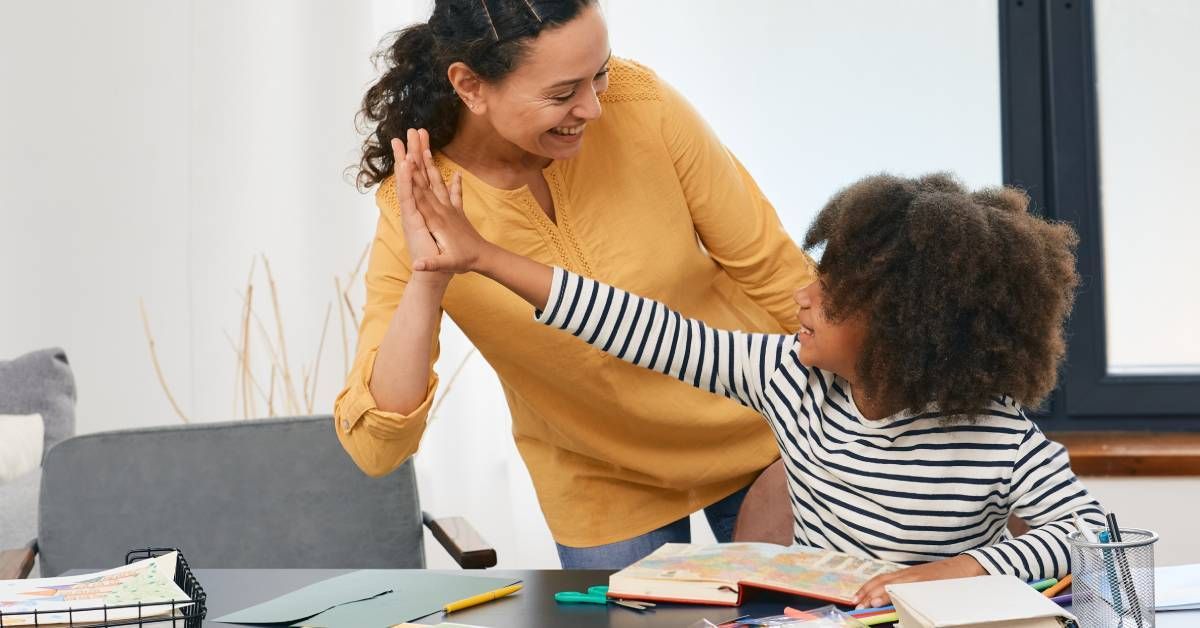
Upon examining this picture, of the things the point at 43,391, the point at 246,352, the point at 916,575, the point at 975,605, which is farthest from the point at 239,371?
the point at 975,605

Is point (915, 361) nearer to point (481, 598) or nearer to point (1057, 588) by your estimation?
point (1057, 588)

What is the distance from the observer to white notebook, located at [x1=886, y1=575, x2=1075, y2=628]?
0.93 meters

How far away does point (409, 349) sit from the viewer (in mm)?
1414

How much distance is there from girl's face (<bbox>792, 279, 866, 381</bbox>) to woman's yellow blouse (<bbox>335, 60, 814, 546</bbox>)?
27 cm

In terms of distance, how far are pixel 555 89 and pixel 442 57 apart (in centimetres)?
17

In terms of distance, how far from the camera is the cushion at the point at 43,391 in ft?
9.35

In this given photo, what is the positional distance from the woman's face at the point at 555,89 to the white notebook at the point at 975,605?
2.28 feet

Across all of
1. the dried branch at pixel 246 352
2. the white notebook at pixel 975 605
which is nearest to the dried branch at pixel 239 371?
the dried branch at pixel 246 352

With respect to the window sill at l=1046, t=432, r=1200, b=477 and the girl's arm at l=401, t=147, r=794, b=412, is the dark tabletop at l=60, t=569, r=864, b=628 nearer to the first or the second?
the girl's arm at l=401, t=147, r=794, b=412

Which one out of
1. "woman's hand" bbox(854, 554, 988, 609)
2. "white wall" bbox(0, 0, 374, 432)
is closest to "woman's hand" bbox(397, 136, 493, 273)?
"woman's hand" bbox(854, 554, 988, 609)

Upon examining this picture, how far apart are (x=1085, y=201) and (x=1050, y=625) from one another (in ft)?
7.30

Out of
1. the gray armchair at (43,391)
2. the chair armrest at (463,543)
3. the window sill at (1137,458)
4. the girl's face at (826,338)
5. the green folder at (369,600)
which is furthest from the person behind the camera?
the gray armchair at (43,391)

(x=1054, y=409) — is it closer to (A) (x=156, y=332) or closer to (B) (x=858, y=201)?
(B) (x=858, y=201)

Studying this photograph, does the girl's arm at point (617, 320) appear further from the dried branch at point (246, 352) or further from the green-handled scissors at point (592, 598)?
the dried branch at point (246, 352)
